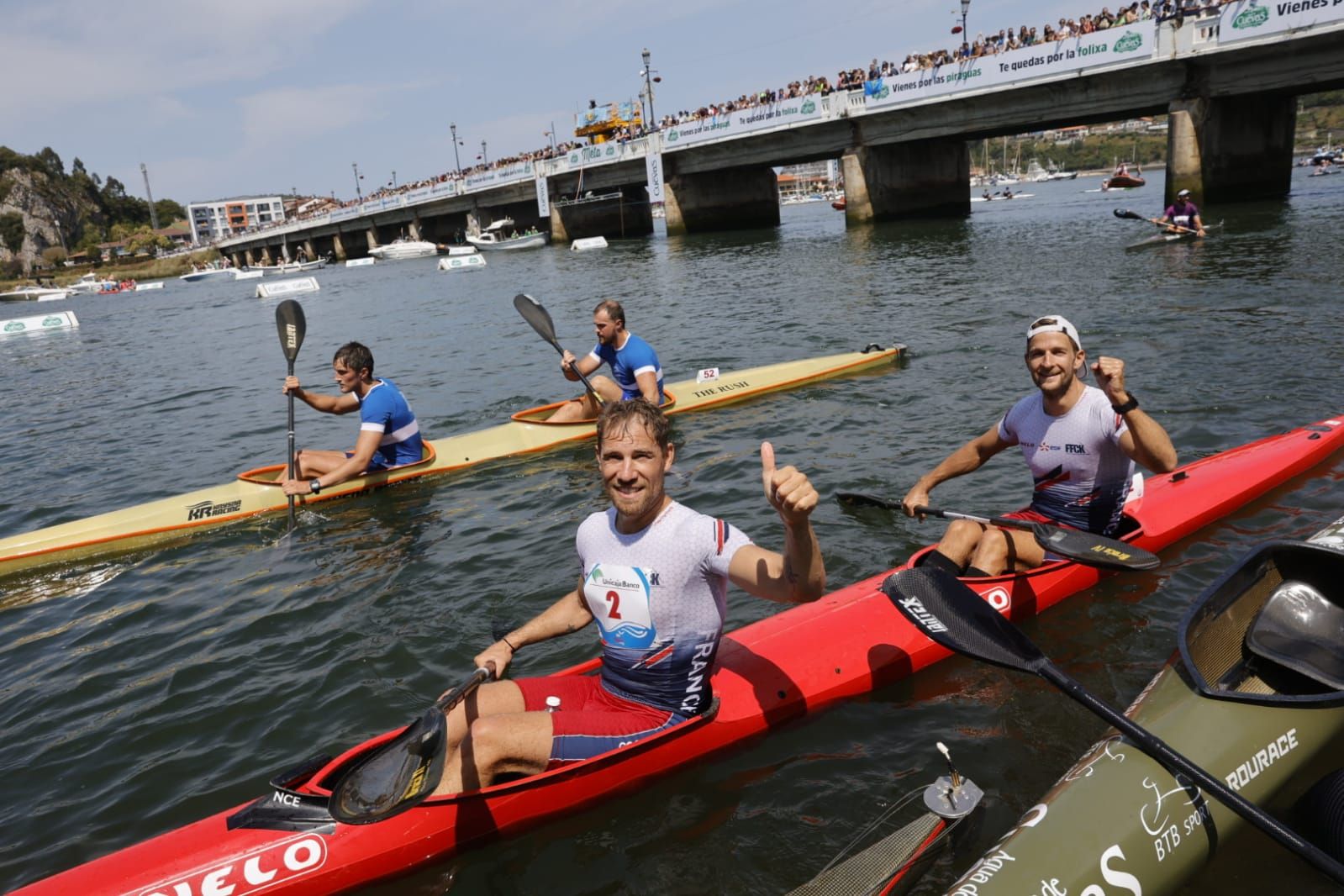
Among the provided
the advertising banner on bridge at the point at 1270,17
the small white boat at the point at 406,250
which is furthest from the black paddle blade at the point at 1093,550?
the small white boat at the point at 406,250

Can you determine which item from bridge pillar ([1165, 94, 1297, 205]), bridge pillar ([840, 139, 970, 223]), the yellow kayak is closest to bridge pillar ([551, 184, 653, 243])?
bridge pillar ([840, 139, 970, 223])

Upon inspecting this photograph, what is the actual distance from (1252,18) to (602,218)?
3441 centimetres

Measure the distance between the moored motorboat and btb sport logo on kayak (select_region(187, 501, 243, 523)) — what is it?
7787mm

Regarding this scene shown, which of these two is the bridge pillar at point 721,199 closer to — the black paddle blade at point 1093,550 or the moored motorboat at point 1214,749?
the black paddle blade at point 1093,550

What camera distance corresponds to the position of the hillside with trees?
99062mm

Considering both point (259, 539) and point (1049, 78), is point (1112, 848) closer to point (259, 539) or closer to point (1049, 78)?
point (259, 539)

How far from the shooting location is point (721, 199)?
45250mm

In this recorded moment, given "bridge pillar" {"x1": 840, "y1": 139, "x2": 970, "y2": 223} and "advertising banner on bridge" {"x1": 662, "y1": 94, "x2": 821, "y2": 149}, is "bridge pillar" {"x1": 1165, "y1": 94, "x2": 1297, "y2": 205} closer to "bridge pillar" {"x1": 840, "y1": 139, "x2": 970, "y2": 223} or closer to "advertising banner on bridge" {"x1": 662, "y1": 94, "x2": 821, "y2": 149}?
"bridge pillar" {"x1": 840, "y1": 139, "x2": 970, "y2": 223}

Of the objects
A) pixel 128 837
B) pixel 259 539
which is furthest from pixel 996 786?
pixel 259 539

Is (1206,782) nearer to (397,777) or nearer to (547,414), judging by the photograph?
(397,777)

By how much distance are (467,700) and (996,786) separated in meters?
2.46

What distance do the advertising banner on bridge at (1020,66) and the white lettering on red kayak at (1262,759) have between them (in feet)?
90.4

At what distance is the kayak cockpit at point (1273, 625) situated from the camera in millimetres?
3668

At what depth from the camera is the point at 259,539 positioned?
8.13m
